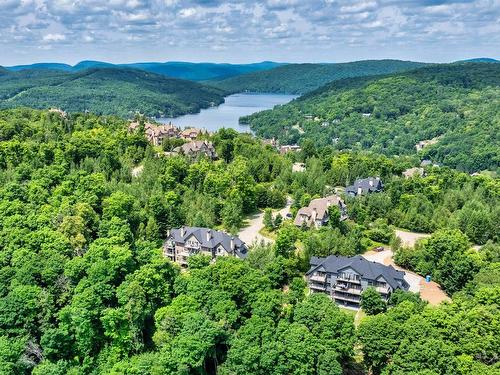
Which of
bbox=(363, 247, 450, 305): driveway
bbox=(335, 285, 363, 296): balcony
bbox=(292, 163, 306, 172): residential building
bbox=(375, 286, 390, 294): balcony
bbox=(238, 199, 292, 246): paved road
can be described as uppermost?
bbox=(375, 286, 390, 294): balcony

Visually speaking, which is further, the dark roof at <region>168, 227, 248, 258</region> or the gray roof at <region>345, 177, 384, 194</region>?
the gray roof at <region>345, 177, 384, 194</region>

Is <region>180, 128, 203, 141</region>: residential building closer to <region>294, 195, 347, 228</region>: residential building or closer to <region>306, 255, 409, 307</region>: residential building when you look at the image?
<region>294, 195, 347, 228</region>: residential building

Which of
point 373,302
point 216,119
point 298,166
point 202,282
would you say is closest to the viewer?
point 202,282

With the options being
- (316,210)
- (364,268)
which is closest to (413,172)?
(316,210)

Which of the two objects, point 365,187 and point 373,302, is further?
point 365,187

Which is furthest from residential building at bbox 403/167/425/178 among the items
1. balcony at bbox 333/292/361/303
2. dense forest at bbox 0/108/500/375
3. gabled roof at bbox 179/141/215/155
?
balcony at bbox 333/292/361/303

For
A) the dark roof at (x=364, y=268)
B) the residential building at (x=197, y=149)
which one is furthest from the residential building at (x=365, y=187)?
the dark roof at (x=364, y=268)

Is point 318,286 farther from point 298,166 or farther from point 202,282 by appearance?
point 298,166
